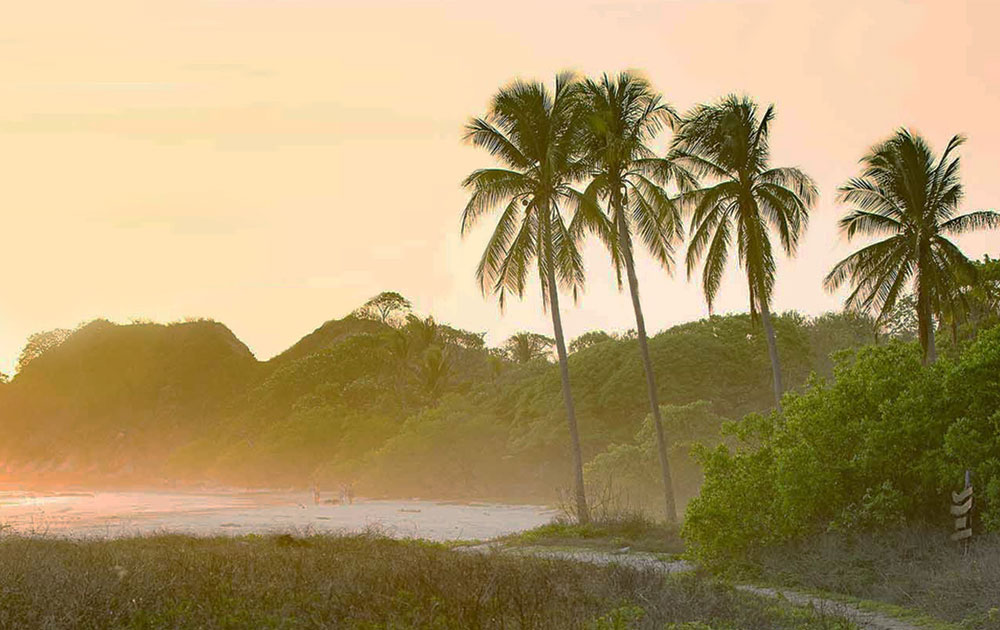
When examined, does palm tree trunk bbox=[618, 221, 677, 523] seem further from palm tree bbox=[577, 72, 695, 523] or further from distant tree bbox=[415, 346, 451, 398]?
distant tree bbox=[415, 346, 451, 398]

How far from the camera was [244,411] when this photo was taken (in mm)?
97688

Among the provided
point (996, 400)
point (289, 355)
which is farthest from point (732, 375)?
point (289, 355)

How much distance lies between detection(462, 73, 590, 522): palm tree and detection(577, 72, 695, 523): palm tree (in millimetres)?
→ 697

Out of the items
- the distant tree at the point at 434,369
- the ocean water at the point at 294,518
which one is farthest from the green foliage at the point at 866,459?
the distant tree at the point at 434,369

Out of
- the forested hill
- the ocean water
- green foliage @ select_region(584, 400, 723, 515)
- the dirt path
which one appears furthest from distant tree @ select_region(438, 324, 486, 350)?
the dirt path

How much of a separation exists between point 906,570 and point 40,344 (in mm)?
154877

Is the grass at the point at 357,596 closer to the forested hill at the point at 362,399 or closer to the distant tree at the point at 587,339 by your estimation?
the forested hill at the point at 362,399

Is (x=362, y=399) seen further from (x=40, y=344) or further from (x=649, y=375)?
(x=40, y=344)

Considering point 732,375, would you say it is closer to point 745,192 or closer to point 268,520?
point 745,192

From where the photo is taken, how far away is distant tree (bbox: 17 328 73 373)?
144 metres

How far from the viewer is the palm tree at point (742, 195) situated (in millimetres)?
29109

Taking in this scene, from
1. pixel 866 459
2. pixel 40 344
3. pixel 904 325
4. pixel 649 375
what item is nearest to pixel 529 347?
pixel 904 325

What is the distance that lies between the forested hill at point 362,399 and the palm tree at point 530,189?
Result: 22.1 metres

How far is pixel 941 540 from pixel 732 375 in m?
33.9
